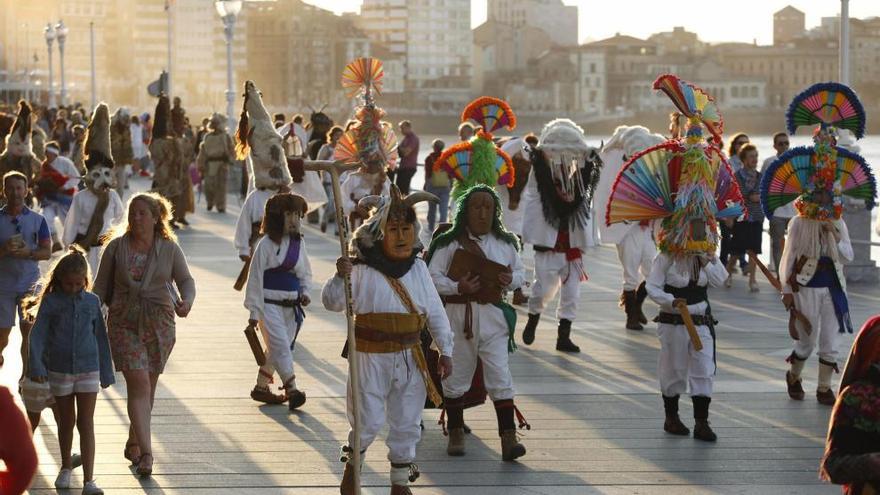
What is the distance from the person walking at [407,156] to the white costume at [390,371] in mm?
17187

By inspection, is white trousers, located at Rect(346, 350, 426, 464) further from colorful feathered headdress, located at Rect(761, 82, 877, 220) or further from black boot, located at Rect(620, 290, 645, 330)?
black boot, located at Rect(620, 290, 645, 330)

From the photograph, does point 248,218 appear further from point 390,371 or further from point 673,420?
point 390,371

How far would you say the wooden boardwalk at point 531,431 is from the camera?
8.44 meters

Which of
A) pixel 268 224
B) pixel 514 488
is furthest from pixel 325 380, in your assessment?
pixel 514 488

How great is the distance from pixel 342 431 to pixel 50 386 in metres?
2.02

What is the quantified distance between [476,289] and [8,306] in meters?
3.28

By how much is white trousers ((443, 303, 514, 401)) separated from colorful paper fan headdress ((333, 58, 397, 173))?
476 cm

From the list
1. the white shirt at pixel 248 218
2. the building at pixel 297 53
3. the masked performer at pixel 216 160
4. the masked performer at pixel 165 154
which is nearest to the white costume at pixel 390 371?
the white shirt at pixel 248 218

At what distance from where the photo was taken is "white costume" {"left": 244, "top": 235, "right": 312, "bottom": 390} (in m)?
10.4

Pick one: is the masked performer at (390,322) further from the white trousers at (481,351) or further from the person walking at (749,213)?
the person walking at (749,213)

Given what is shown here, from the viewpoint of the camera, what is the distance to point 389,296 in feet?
26.5

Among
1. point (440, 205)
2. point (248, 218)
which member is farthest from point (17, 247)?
point (440, 205)

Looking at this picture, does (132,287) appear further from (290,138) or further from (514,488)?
(290,138)

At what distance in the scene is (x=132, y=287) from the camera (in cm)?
867
